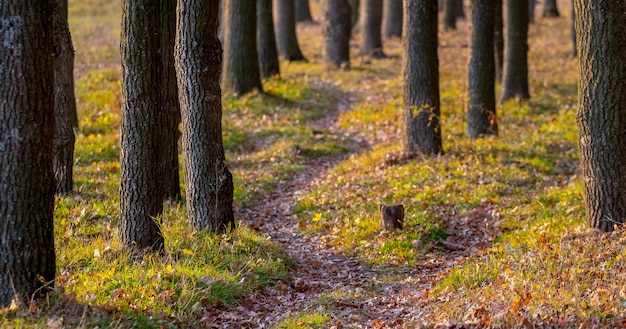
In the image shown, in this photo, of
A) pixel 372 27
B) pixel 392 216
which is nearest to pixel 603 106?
pixel 392 216

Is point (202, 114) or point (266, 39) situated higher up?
point (266, 39)

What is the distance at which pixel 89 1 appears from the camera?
4638 centimetres

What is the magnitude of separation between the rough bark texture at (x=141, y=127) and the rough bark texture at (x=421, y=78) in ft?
21.1

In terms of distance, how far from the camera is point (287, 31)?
2558cm

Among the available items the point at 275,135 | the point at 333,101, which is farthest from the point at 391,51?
the point at 275,135

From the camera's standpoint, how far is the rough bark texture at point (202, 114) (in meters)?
9.50

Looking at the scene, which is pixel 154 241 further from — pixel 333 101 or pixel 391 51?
pixel 391 51

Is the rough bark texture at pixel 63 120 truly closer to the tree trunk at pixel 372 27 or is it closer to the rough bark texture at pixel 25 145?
the rough bark texture at pixel 25 145

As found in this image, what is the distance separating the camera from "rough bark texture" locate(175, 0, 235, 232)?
9500mm

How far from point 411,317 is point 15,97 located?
439 cm

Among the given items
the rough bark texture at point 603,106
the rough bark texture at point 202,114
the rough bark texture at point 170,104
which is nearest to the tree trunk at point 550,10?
the rough bark texture at point 170,104

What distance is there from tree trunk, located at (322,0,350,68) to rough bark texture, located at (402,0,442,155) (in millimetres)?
11022

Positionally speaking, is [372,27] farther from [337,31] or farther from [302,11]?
[302,11]

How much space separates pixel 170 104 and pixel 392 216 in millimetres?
3913
